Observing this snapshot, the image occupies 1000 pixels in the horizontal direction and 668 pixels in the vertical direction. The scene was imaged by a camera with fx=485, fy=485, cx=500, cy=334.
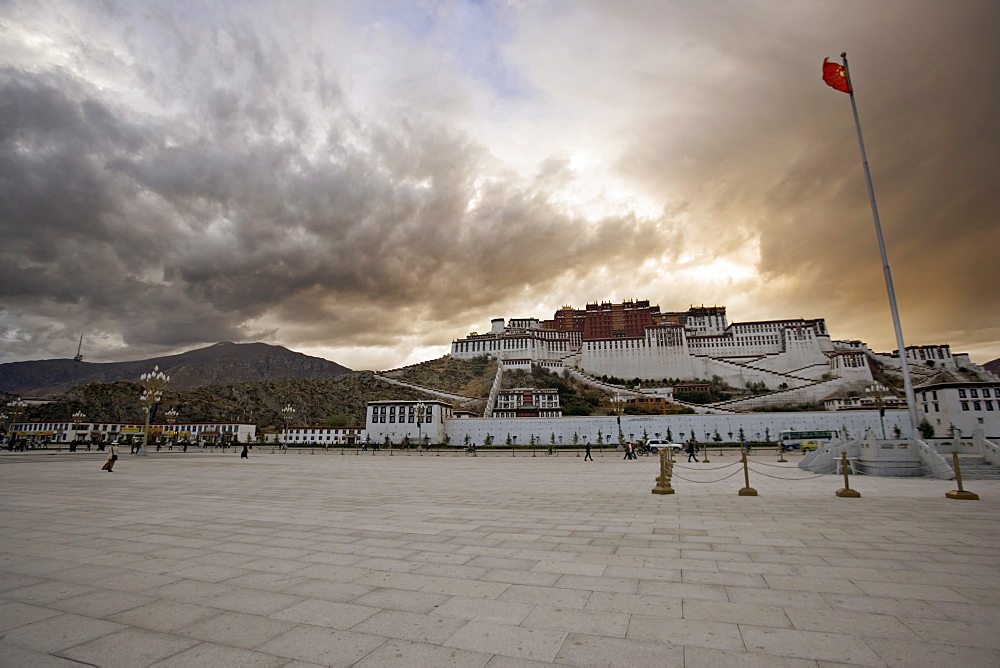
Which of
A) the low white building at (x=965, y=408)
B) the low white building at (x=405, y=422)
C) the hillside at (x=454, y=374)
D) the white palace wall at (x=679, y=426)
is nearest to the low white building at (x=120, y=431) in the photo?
the low white building at (x=405, y=422)

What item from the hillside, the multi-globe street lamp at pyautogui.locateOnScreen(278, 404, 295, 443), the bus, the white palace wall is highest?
the hillside

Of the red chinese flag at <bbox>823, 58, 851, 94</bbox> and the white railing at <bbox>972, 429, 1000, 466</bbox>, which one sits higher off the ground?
the red chinese flag at <bbox>823, 58, 851, 94</bbox>

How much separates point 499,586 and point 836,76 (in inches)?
1013

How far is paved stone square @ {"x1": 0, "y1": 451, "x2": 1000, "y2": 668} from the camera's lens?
342 centimetres

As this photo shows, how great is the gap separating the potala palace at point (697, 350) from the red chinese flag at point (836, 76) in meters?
64.7

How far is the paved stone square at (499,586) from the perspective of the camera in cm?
342

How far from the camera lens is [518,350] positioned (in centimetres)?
11450

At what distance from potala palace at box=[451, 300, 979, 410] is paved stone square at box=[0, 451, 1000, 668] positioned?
77918 mm

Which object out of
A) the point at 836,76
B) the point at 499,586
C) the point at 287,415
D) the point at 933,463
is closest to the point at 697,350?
the point at 287,415

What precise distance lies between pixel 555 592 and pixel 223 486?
14.4 meters

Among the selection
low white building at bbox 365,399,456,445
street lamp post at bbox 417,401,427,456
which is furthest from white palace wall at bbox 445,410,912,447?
street lamp post at bbox 417,401,427,456

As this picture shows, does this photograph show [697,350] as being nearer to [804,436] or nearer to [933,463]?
[804,436]

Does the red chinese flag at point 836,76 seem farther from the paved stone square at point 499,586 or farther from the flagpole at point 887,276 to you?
the paved stone square at point 499,586

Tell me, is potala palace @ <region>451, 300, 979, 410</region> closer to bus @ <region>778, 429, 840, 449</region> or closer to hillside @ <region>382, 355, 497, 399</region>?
hillside @ <region>382, 355, 497, 399</region>
